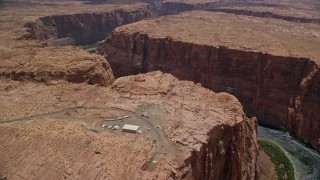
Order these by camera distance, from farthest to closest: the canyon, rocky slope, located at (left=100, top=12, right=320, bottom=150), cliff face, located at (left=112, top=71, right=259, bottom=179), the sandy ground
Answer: rocky slope, located at (left=100, top=12, right=320, bottom=150)
the sandy ground
cliff face, located at (left=112, top=71, right=259, bottom=179)
the canyon

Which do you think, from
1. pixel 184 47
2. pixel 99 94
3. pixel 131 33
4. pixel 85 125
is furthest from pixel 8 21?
pixel 85 125

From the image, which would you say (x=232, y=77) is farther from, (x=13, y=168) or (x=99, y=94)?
(x=13, y=168)

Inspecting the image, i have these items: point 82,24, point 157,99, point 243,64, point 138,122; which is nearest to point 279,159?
point 243,64

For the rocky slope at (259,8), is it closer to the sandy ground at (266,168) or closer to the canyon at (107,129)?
the sandy ground at (266,168)

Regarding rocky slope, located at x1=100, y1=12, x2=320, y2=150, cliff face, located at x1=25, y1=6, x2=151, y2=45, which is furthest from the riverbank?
cliff face, located at x1=25, y1=6, x2=151, y2=45

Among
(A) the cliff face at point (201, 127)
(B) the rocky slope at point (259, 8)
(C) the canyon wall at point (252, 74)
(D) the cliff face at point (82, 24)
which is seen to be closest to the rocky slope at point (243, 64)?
(C) the canyon wall at point (252, 74)

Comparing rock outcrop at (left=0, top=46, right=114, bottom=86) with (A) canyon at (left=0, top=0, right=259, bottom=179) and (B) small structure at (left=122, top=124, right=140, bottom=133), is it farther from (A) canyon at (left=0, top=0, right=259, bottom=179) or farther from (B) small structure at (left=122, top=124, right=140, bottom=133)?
(B) small structure at (left=122, top=124, right=140, bottom=133)
